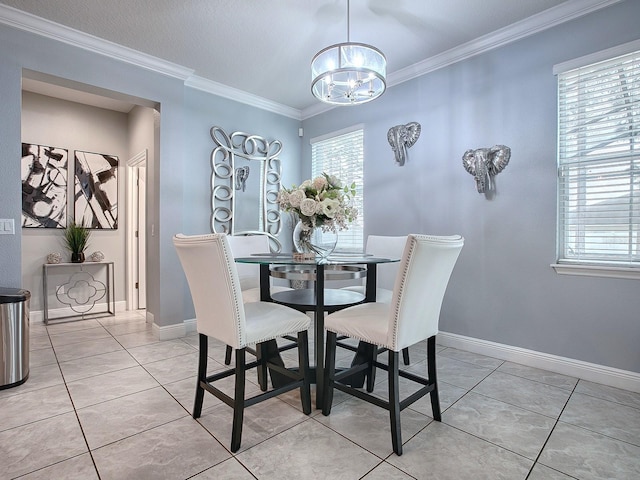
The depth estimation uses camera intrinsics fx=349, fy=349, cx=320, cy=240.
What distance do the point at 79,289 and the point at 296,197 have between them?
3764mm

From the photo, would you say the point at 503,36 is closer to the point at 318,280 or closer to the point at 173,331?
the point at 318,280

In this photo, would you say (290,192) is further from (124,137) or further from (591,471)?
(124,137)

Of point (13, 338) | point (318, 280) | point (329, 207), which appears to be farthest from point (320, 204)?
point (13, 338)

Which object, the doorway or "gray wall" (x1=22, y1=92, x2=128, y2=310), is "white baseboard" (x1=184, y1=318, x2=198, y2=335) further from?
"gray wall" (x1=22, y1=92, x2=128, y2=310)

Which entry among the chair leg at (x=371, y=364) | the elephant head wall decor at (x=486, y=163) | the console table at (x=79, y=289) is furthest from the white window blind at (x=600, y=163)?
the console table at (x=79, y=289)

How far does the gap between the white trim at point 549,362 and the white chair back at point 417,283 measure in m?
1.48

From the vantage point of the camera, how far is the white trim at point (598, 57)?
7.52 feet

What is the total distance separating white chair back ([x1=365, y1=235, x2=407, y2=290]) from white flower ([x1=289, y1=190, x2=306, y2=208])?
3.51 ft

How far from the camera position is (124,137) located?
Result: 4766mm

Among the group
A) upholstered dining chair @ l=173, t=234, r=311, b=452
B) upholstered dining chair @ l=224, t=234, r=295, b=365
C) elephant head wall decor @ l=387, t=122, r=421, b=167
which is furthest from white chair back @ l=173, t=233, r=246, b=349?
elephant head wall decor @ l=387, t=122, r=421, b=167

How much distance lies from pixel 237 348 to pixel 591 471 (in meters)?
1.65

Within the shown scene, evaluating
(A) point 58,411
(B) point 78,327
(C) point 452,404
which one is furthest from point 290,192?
(B) point 78,327

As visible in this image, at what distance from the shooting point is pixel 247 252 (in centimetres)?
321

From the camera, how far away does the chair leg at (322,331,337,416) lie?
6.28 feet
